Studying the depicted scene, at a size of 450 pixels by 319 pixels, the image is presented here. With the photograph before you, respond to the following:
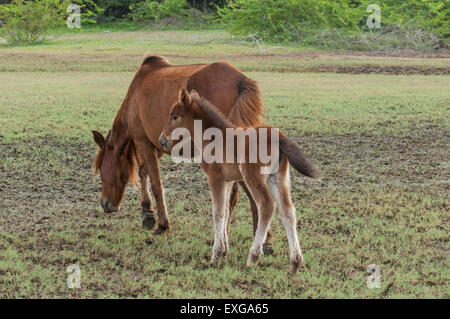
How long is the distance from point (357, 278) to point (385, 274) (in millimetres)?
253

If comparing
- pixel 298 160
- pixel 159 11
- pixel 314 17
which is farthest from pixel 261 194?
pixel 159 11

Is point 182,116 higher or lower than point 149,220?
higher

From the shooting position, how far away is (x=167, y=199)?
7547 millimetres

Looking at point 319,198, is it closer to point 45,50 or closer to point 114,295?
point 114,295

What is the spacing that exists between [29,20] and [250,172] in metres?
27.3

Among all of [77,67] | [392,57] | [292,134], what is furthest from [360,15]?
[292,134]

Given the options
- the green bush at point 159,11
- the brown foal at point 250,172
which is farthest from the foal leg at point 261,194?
the green bush at point 159,11

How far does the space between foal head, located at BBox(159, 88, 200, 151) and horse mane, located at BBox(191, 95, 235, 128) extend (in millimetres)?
43

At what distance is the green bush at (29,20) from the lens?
29594 mm

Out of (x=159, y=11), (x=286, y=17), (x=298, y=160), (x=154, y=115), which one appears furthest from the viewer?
(x=159, y=11)

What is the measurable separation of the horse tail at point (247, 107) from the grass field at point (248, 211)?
3.84ft

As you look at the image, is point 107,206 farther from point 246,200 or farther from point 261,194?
point 261,194

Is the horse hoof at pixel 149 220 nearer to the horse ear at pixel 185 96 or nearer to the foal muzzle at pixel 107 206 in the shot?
the foal muzzle at pixel 107 206

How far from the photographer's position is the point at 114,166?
21.6ft
